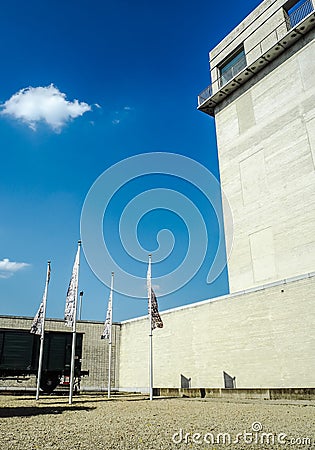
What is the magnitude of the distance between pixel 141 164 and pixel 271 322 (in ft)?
26.2

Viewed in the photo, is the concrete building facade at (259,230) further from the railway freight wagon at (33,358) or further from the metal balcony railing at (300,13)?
the railway freight wagon at (33,358)

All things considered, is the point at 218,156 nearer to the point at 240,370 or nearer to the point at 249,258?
the point at 249,258

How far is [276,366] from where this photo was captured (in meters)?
14.7

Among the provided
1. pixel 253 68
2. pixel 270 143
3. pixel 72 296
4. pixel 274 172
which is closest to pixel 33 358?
pixel 72 296

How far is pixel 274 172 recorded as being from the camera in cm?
1961

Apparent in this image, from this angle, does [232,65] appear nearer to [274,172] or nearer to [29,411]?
[274,172]

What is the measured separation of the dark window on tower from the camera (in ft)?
78.2

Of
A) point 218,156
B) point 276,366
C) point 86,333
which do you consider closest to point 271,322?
point 276,366

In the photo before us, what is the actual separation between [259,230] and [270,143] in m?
4.60

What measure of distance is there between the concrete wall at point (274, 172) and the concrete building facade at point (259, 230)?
0.18ft

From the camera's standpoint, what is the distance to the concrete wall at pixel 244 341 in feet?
46.3

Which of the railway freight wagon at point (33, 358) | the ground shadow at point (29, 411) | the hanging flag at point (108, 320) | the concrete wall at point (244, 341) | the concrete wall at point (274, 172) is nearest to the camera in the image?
the ground shadow at point (29, 411)

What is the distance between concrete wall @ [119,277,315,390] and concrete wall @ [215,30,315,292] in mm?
2505

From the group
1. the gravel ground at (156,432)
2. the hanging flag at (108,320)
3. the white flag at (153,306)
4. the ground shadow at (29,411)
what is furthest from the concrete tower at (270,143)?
the ground shadow at (29,411)
